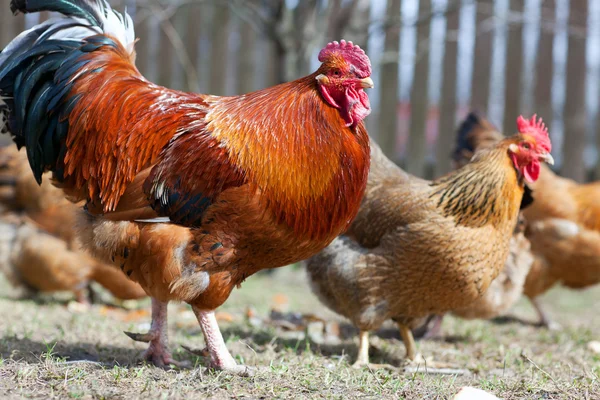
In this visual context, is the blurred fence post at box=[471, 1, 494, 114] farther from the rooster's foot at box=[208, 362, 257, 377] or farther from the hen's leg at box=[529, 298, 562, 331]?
the rooster's foot at box=[208, 362, 257, 377]

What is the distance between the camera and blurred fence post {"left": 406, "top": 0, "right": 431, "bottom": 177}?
9.52 metres

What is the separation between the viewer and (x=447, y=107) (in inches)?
373

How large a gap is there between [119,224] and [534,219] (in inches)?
192

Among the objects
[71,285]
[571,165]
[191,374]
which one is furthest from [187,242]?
[571,165]

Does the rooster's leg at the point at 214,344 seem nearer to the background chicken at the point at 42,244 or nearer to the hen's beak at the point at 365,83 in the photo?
the hen's beak at the point at 365,83

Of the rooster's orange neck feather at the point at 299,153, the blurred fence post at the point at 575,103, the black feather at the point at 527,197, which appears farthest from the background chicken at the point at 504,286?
the blurred fence post at the point at 575,103

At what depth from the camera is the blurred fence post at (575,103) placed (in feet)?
29.1

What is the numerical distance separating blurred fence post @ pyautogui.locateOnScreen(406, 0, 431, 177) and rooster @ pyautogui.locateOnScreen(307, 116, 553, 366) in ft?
15.7

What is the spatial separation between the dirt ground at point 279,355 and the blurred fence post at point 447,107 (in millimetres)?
2668

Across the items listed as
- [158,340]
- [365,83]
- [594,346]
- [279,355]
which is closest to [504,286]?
[594,346]

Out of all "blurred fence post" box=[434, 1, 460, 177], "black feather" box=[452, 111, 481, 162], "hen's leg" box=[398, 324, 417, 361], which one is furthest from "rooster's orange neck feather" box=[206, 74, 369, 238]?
"blurred fence post" box=[434, 1, 460, 177]

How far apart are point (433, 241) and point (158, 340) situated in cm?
198

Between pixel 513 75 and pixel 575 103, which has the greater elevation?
pixel 513 75

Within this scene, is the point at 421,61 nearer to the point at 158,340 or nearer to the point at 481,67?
the point at 481,67
